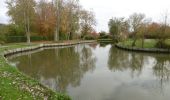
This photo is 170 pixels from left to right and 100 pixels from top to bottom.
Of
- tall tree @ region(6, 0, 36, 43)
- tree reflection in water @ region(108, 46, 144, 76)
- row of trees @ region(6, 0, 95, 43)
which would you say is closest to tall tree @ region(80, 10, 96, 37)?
row of trees @ region(6, 0, 95, 43)

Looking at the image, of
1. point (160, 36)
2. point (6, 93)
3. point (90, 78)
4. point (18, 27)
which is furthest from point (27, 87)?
point (18, 27)

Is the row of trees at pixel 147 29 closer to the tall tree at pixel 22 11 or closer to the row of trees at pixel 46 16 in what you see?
the row of trees at pixel 46 16

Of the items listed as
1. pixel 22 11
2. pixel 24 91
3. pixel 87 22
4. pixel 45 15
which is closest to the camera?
pixel 24 91

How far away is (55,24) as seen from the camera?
44.6 m

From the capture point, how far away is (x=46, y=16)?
44.2 m

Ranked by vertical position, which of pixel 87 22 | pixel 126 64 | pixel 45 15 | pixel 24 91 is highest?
pixel 45 15

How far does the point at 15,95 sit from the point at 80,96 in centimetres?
311

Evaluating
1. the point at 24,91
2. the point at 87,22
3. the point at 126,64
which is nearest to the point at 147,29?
the point at 126,64

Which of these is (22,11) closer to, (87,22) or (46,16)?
(46,16)

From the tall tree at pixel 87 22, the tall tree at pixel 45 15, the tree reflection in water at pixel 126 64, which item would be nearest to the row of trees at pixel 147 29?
the tree reflection in water at pixel 126 64

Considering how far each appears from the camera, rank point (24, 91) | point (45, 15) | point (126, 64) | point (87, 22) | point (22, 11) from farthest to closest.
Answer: point (87, 22)
point (45, 15)
point (22, 11)
point (126, 64)
point (24, 91)

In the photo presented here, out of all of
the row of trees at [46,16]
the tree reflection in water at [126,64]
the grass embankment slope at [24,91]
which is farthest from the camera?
the row of trees at [46,16]

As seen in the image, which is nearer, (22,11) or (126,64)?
(126,64)

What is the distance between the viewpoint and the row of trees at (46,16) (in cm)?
3553
